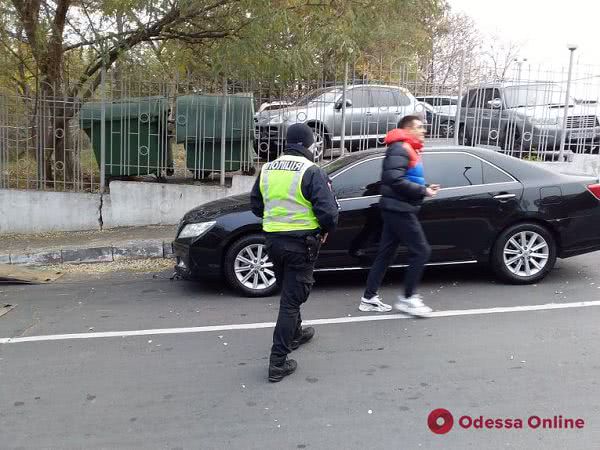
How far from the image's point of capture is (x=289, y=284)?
4070 millimetres

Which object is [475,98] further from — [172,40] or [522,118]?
[172,40]

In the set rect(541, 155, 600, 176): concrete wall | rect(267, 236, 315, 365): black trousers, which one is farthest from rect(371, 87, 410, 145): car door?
rect(267, 236, 315, 365): black trousers

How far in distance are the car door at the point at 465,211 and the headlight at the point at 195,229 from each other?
6.52ft

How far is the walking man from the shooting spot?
5.11 meters

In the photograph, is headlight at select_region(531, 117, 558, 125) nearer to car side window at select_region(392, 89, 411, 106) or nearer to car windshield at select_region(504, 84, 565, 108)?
car windshield at select_region(504, 84, 565, 108)

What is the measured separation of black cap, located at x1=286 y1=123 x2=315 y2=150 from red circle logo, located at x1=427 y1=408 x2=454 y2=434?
191cm

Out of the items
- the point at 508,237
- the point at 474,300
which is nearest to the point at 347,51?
the point at 508,237

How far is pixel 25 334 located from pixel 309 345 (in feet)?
8.23

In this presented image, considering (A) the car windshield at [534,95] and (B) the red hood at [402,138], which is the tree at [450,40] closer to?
(A) the car windshield at [534,95]

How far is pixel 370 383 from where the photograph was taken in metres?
3.96

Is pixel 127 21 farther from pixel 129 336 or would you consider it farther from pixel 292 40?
pixel 129 336

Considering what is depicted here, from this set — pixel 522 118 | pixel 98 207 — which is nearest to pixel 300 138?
pixel 98 207

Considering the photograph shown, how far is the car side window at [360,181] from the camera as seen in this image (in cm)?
608

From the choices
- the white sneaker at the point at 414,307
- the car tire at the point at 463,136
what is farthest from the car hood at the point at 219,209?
A: the car tire at the point at 463,136
